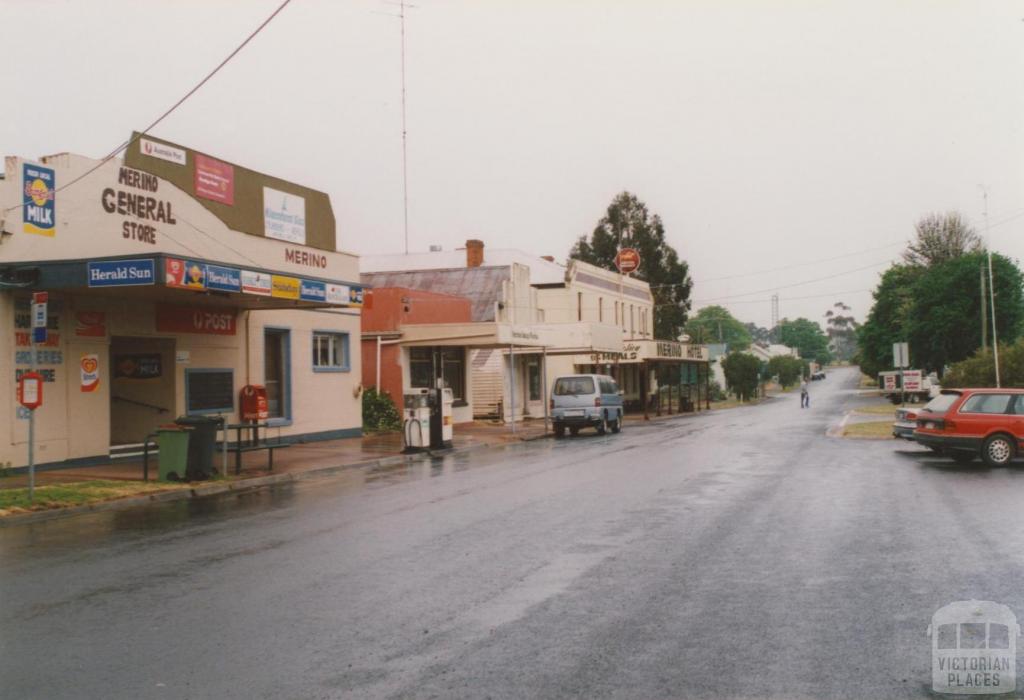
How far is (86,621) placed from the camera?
21.8ft

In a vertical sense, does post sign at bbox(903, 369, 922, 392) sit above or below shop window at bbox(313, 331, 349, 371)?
below

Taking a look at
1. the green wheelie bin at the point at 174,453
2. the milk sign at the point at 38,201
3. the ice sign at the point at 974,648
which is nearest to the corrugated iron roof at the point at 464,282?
the milk sign at the point at 38,201

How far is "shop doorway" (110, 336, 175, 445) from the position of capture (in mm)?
19891

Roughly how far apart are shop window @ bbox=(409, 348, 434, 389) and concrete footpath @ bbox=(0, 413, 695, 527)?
4.50 m

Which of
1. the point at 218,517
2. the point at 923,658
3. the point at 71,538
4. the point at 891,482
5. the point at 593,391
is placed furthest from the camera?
the point at 593,391

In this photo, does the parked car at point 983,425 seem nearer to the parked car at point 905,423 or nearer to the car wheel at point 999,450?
the car wheel at point 999,450

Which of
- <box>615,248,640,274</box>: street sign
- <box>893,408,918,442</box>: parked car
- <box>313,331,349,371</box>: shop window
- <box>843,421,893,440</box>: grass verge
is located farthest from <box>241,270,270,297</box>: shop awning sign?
<box>615,248,640,274</box>: street sign

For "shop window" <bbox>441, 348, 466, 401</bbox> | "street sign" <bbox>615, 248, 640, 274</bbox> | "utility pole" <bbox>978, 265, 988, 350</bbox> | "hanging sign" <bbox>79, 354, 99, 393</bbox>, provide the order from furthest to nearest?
"street sign" <bbox>615, 248, 640, 274</bbox> → "utility pole" <bbox>978, 265, 988, 350</bbox> → "shop window" <bbox>441, 348, 466, 401</bbox> → "hanging sign" <bbox>79, 354, 99, 393</bbox>

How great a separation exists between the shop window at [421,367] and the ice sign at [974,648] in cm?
2546

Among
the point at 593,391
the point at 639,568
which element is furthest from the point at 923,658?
the point at 593,391

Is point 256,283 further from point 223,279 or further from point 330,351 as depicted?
point 330,351

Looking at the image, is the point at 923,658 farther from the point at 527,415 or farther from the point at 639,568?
the point at 527,415

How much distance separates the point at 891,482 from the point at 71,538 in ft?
39.7

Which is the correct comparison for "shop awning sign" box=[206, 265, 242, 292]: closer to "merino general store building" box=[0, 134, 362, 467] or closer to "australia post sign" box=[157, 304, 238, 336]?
"merino general store building" box=[0, 134, 362, 467]
